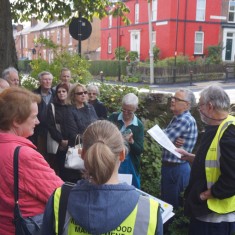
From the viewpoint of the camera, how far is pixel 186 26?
30125mm

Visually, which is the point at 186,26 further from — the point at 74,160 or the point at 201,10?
the point at 74,160

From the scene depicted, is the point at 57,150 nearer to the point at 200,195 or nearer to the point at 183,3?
the point at 200,195

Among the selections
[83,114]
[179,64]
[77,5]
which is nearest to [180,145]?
[83,114]

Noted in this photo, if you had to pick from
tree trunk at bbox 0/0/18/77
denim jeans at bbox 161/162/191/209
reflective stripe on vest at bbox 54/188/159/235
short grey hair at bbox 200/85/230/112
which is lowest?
denim jeans at bbox 161/162/191/209

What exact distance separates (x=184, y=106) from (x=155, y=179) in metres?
1.66

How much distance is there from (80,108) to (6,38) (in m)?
3.08

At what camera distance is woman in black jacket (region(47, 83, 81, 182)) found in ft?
14.2

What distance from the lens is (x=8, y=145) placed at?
2.05 metres

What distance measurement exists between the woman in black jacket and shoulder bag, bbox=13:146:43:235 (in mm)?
2115

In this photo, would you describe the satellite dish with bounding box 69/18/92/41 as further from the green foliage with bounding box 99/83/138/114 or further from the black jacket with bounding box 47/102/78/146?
the black jacket with bounding box 47/102/78/146

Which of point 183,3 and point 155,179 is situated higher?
point 183,3

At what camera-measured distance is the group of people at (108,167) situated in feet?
4.95

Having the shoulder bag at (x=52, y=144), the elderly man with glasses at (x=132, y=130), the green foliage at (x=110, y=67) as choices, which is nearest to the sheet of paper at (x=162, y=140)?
the elderly man with glasses at (x=132, y=130)

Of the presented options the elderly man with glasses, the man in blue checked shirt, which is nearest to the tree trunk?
the elderly man with glasses
